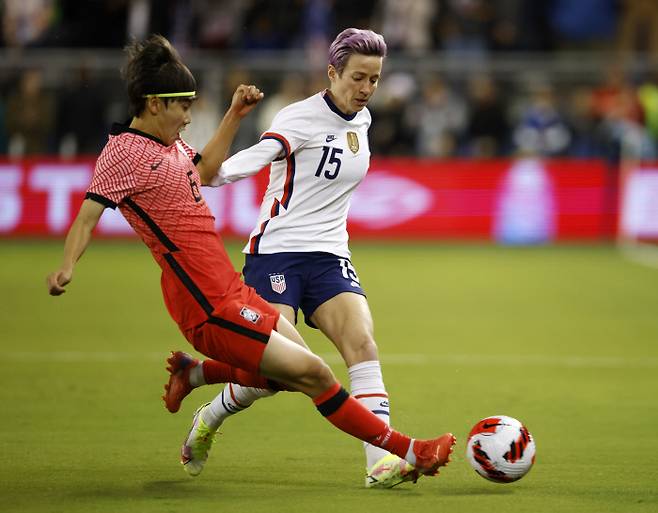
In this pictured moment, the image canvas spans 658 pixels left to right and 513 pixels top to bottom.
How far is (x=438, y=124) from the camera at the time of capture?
1997cm

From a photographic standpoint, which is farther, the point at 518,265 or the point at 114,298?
the point at 518,265

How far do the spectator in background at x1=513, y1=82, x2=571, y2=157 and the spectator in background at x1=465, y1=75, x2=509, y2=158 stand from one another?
0.27 metres

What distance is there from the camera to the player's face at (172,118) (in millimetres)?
5793


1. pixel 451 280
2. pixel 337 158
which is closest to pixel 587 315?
pixel 451 280

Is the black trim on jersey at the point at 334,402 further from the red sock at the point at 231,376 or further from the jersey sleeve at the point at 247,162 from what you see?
the jersey sleeve at the point at 247,162

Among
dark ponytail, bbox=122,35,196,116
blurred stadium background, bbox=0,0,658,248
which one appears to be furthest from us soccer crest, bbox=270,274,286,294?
blurred stadium background, bbox=0,0,658,248

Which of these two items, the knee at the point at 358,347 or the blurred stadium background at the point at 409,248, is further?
the blurred stadium background at the point at 409,248

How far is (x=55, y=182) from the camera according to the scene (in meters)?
18.8

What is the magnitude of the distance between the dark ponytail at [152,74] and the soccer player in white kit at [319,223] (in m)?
0.83

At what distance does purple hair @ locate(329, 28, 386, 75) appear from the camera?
21.5 ft

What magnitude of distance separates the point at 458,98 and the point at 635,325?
9.13 m

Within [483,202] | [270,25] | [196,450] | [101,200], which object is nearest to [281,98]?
[270,25]

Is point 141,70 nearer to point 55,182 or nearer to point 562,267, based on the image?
point 562,267

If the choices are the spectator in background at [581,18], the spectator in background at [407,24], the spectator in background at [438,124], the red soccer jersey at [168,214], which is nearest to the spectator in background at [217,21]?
the spectator in background at [407,24]
